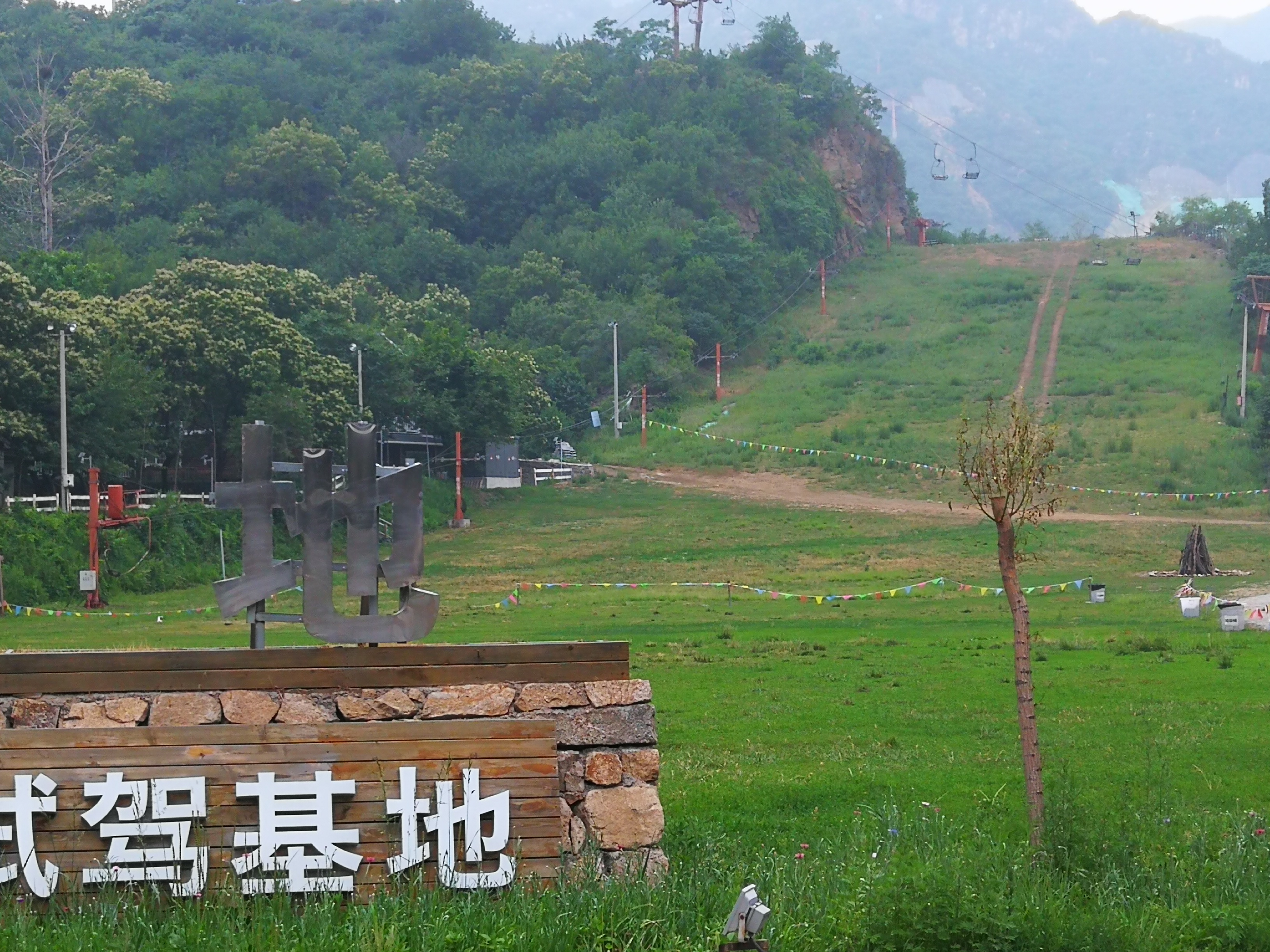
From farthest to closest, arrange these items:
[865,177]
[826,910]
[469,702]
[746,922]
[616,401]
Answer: [865,177] → [616,401] → [469,702] → [826,910] → [746,922]

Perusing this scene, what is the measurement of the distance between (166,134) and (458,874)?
343 feet

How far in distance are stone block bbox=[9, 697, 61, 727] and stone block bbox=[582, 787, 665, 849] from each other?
3.27 m

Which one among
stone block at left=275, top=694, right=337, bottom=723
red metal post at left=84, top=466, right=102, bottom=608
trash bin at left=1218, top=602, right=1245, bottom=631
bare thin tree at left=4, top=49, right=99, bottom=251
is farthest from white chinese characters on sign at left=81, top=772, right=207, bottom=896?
bare thin tree at left=4, top=49, right=99, bottom=251

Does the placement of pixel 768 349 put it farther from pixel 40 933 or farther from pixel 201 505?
pixel 40 933

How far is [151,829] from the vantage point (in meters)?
9.22

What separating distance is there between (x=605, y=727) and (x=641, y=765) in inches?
12.8

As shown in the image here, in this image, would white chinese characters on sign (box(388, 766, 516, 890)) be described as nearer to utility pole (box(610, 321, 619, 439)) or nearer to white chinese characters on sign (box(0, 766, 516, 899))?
white chinese characters on sign (box(0, 766, 516, 899))

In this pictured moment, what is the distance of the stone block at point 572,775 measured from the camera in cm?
986

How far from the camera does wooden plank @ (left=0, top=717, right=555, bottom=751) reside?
30.6 ft

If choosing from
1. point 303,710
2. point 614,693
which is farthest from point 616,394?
point 303,710

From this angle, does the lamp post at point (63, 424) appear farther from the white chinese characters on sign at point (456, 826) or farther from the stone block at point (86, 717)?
the white chinese characters on sign at point (456, 826)

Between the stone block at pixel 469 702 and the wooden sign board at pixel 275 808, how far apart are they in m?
0.27

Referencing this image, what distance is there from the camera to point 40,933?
839 centimetres

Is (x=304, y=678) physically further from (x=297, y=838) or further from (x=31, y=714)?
(x=31, y=714)
